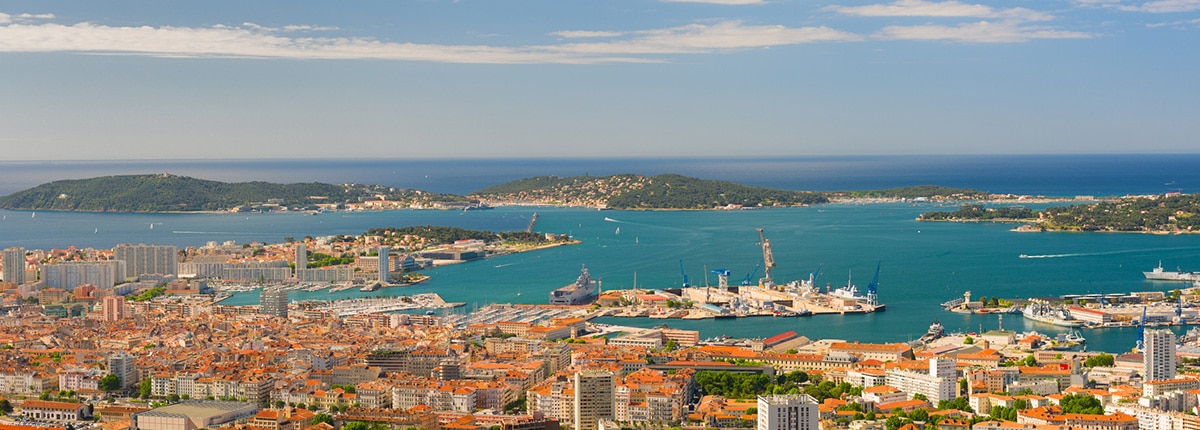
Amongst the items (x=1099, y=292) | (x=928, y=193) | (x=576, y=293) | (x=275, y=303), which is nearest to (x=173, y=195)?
(x=928, y=193)

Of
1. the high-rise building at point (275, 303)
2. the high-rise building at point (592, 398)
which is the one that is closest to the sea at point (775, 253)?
the high-rise building at point (275, 303)

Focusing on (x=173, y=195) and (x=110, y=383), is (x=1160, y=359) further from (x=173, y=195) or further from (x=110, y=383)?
(x=173, y=195)

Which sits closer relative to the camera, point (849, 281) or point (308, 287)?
point (849, 281)

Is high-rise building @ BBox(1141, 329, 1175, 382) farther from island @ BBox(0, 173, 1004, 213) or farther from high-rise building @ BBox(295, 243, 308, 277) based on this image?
island @ BBox(0, 173, 1004, 213)

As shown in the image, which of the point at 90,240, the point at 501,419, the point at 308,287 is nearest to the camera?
the point at 501,419

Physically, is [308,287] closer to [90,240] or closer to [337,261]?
[337,261]

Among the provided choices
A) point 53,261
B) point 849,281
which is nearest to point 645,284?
point 849,281

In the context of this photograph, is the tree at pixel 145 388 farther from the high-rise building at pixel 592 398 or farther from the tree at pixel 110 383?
the high-rise building at pixel 592 398

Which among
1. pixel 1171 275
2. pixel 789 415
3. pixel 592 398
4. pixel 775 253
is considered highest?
pixel 789 415
